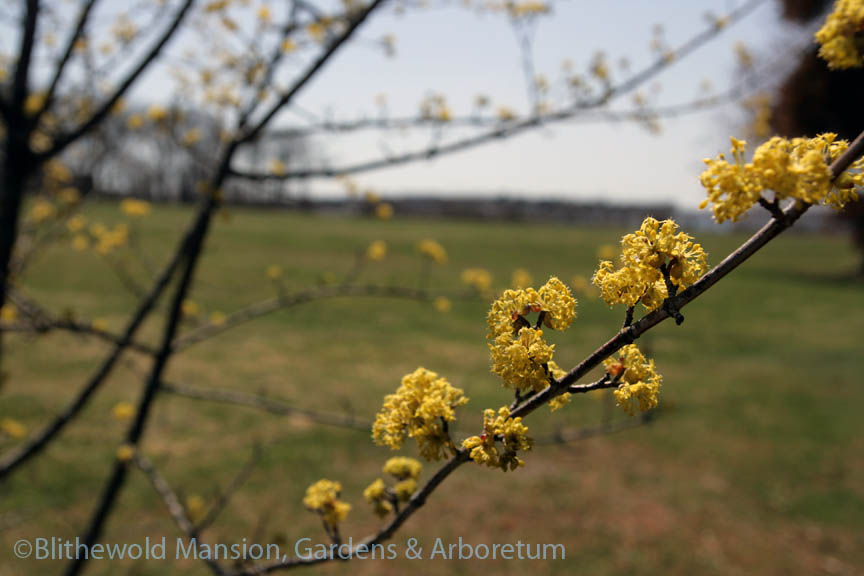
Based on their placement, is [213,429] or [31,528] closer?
[31,528]

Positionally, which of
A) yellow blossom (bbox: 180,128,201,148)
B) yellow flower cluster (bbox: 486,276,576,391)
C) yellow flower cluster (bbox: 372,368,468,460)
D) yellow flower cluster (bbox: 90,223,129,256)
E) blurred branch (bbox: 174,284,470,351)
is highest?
yellow blossom (bbox: 180,128,201,148)

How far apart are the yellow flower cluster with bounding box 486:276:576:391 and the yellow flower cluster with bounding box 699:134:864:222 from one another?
278 millimetres

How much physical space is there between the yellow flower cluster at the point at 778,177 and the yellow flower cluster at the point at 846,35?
0.33ft

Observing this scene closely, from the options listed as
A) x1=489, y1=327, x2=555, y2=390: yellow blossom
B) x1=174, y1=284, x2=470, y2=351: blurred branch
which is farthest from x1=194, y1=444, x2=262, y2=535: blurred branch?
x1=489, y1=327, x2=555, y2=390: yellow blossom

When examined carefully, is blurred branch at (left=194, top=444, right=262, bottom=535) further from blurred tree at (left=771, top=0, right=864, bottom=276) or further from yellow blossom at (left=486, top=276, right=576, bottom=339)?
blurred tree at (left=771, top=0, right=864, bottom=276)

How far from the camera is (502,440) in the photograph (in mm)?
965

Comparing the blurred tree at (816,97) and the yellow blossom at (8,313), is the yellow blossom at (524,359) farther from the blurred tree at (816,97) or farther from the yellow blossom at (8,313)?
the blurred tree at (816,97)

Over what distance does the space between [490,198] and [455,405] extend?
217ft

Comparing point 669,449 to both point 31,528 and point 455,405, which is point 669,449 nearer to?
point 31,528

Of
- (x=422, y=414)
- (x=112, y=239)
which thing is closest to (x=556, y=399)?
(x=422, y=414)

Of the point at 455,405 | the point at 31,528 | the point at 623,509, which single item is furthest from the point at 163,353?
the point at 623,509

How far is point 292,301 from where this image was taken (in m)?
Answer: 2.96

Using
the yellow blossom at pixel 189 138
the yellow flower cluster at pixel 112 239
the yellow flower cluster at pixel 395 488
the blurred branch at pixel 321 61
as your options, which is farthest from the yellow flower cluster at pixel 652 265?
the yellow flower cluster at pixel 112 239

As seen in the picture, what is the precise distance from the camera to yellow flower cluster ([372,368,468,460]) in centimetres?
101
